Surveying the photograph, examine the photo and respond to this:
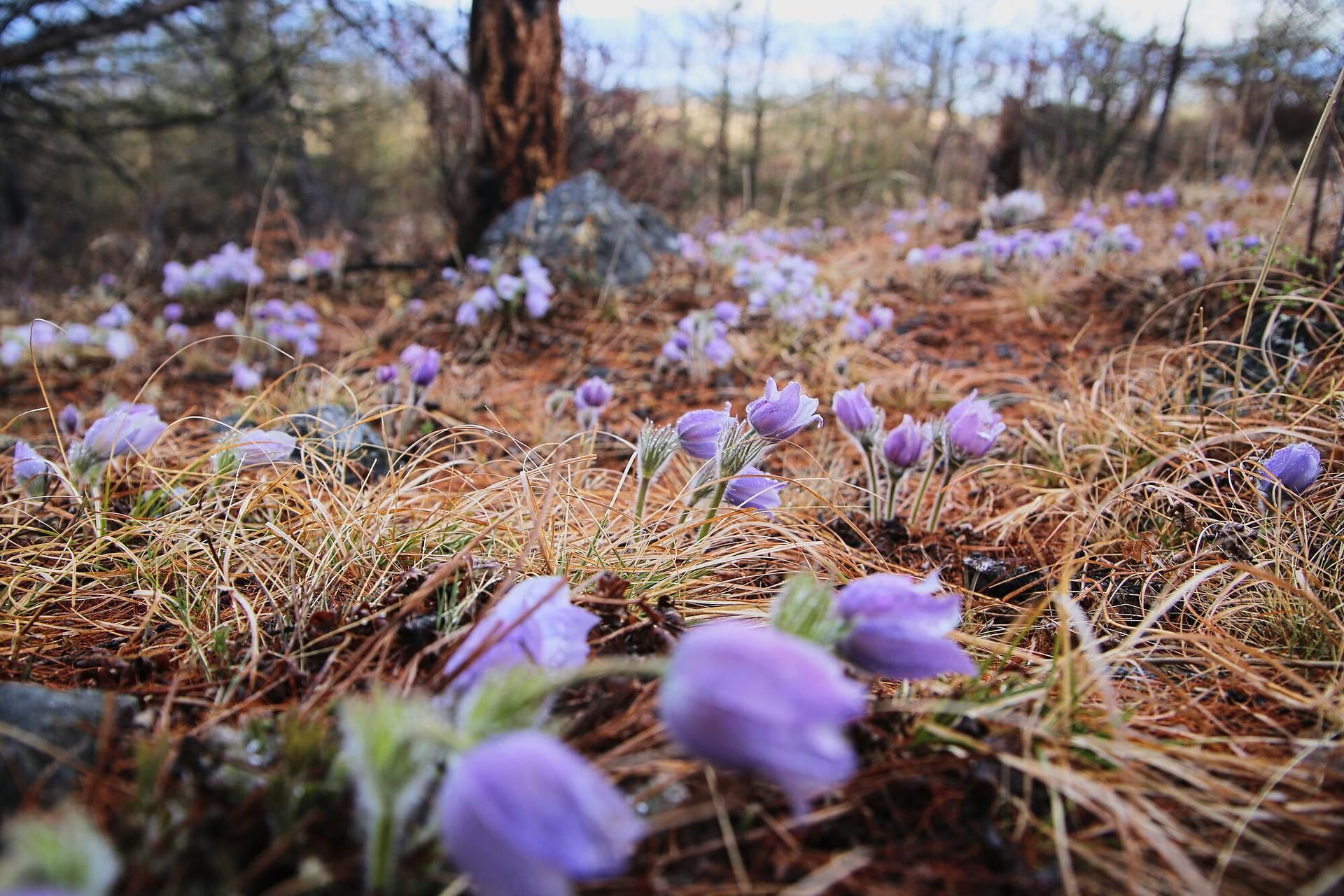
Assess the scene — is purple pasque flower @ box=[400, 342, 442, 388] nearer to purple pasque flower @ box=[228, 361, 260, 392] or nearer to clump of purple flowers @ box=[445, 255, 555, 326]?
purple pasque flower @ box=[228, 361, 260, 392]

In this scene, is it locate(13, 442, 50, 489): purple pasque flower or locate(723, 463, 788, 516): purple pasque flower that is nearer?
locate(723, 463, 788, 516): purple pasque flower

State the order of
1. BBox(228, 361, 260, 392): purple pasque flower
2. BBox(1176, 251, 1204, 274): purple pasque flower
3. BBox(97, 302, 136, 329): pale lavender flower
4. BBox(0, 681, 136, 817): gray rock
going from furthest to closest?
BBox(97, 302, 136, 329): pale lavender flower
BBox(1176, 251, 1204, 274): purple pasque flower
BBox(228, 361, 260, 392): purple pasque flower
BBox(0, 681, 136, 817): gray rock

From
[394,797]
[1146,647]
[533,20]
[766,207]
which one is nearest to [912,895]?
[394,797]

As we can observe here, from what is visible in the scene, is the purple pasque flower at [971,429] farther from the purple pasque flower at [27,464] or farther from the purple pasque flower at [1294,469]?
the purple pasque flower at [27,464]

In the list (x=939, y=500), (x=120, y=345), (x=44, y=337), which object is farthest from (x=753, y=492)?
(x=44, y=337)

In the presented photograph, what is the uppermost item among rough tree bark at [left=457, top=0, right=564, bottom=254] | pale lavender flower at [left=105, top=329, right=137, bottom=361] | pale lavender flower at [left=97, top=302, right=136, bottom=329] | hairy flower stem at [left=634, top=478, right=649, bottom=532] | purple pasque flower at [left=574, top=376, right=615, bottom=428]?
rough tree bark at [left=457, top=0, right=564, bottom=254]

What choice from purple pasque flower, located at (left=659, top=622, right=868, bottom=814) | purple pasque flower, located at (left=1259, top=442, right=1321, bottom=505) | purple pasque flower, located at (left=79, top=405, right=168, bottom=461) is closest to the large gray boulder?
purple pasque flower, located at (left=79, top=405, right=168, bottom=461)

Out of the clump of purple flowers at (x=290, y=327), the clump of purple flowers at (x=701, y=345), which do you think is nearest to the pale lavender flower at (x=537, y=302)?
the clump of purple flowers at (x=701, y=345)
